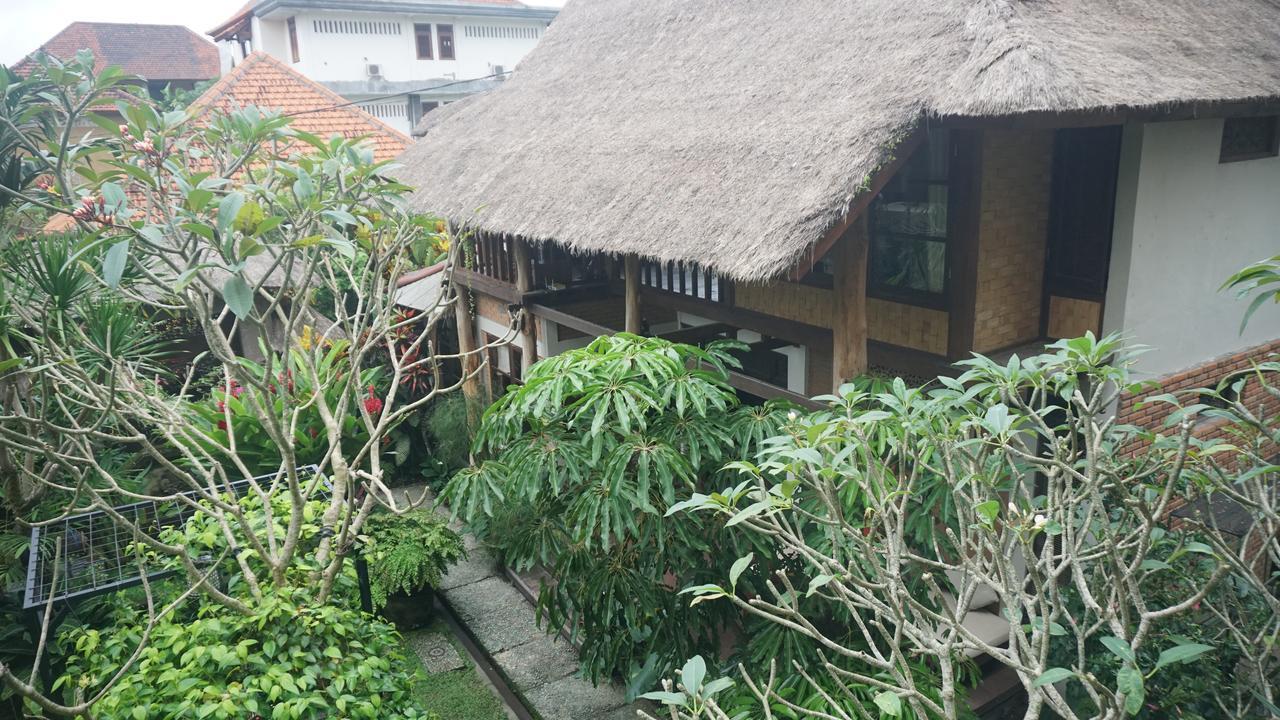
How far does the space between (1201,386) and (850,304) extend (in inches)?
134

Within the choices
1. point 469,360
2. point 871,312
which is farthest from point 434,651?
point 871,312

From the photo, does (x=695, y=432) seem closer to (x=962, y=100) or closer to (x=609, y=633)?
(x=609, y=633)

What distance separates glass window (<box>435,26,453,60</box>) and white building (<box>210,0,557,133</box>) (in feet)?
0.10

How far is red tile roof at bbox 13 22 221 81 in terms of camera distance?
3031cm

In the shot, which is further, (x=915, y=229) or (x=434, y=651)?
(x=434, y=651)

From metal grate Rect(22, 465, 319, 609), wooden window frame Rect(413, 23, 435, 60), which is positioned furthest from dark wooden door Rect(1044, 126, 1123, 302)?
wooden window frame Rect(413, 23, 435, 60)

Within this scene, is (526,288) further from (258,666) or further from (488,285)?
(258,666)

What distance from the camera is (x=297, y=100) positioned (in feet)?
51.7

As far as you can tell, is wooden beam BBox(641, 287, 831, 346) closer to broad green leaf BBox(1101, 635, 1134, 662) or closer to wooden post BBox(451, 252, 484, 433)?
wooden post BBox(451, 252, 484, 433)

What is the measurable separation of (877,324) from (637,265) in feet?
6.31

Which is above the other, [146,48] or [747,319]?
[146,48]

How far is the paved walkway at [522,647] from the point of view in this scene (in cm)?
634

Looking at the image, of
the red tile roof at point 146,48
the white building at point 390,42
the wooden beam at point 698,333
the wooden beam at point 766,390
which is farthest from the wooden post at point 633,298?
the red tile roof at point 146,48

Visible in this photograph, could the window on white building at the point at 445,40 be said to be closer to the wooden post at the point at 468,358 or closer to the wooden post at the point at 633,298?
the wooden post at the point at 468,358
